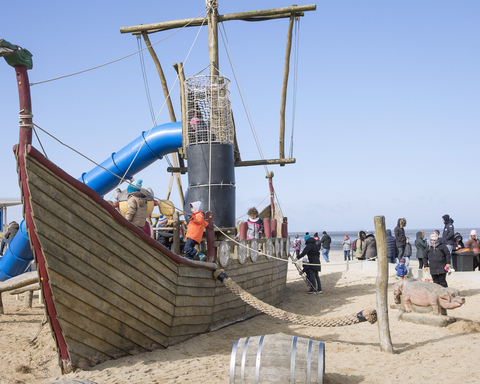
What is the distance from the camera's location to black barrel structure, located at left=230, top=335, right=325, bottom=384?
3896mm

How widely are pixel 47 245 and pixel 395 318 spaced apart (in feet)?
19.0

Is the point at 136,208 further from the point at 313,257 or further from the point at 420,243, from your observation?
the point at 420,243

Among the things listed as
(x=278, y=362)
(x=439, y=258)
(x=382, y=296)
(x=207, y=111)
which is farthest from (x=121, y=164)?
(x=439, y=258)

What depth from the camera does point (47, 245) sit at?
4.20m

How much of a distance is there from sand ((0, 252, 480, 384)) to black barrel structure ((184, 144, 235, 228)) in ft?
6.38

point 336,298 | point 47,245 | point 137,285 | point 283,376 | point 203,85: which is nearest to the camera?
point 283,376

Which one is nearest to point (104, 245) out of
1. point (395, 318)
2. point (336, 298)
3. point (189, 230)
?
point (189, 230)

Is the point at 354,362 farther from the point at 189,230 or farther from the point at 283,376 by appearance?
the point at 189,230

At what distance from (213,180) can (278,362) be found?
4.02 metres

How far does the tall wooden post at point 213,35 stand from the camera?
872 centimetres

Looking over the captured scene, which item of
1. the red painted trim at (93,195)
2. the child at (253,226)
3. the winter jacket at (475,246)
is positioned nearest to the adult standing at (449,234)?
the winter jacket at (475,246)

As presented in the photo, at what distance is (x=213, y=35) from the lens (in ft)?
29.7

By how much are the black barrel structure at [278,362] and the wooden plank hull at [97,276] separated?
60.1 inches

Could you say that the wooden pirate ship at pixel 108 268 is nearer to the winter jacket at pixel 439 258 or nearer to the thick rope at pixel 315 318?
the thick rope at pixel 315 318
